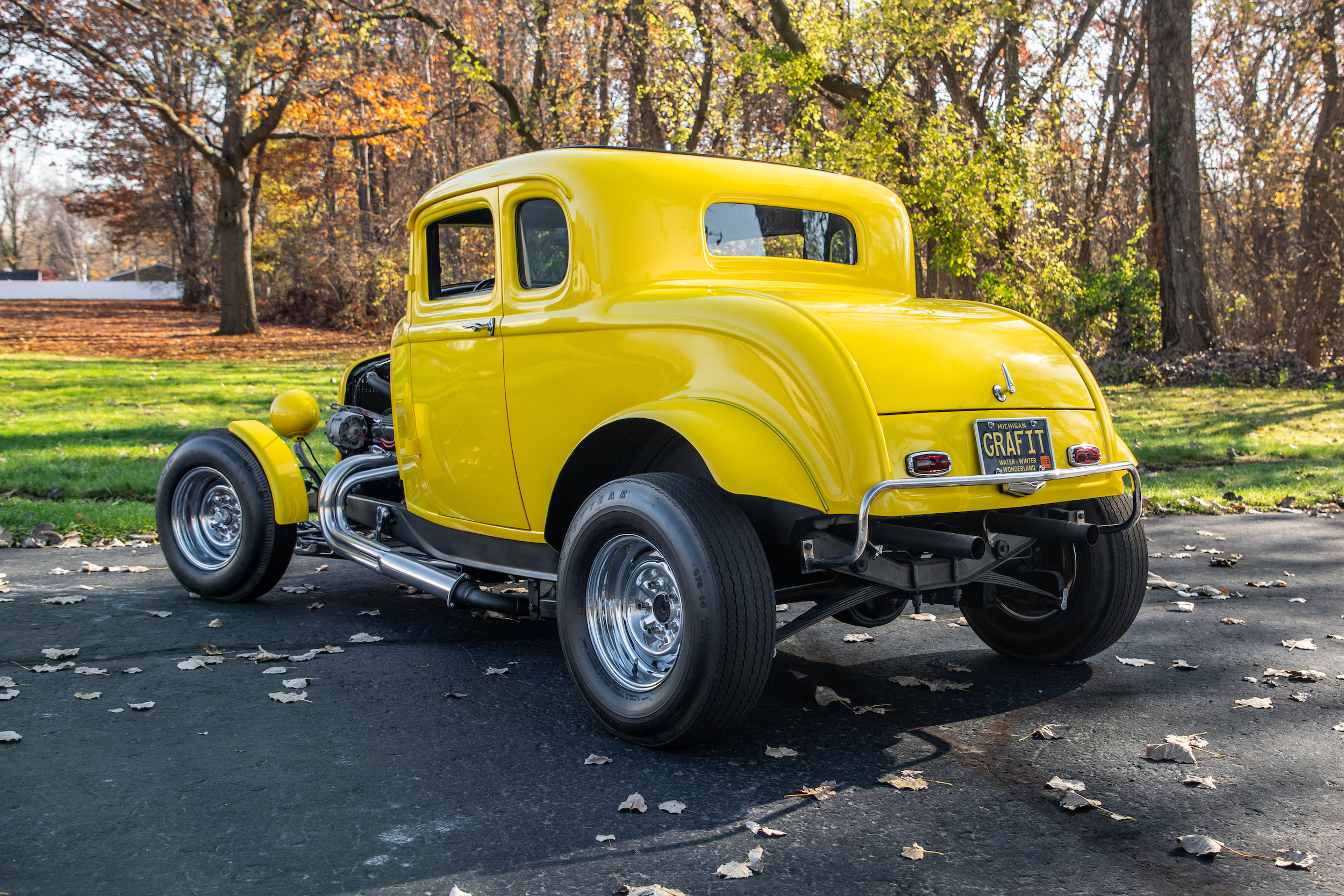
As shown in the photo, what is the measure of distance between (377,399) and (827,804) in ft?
13.6

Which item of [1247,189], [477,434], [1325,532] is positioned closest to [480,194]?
[477,434]

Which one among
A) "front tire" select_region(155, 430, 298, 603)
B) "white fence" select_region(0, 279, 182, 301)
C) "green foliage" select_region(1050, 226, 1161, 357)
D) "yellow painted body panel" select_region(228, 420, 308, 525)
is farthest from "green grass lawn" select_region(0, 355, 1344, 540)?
"white fence" select_region(0, 279, 182, 301)

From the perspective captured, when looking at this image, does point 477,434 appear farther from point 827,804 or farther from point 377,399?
point 827,804

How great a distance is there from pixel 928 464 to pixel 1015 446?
0.45m

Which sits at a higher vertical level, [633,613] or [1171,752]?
[633,613]

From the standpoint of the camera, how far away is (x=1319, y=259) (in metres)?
18.0

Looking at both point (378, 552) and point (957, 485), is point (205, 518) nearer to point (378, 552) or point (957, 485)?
point (378, 552)

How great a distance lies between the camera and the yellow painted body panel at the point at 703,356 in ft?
11.9

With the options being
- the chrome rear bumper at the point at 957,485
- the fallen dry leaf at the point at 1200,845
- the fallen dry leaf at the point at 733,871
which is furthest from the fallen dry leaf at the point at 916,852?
the chrome rear bumper at the point at 957,485

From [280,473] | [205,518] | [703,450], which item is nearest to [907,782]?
[703,450]

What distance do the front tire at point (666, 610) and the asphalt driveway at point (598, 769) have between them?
7.4 inches

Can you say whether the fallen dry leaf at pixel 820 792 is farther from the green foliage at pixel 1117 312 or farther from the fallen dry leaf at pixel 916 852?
the green foliage at pixel 1117 312

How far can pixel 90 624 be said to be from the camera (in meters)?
5.30

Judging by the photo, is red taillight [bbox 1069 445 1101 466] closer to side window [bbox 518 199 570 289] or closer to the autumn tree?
side window [bbox 518 199 570 289]
